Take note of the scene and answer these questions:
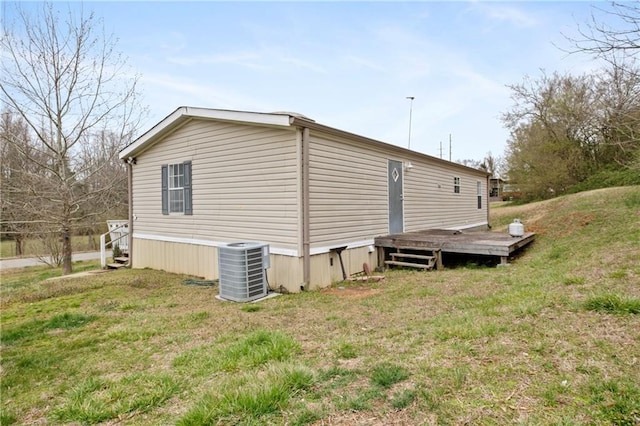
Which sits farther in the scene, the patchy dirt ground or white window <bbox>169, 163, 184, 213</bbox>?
white window <bbox>169, 163, 184, 213</bbox>

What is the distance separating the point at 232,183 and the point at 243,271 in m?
2.31

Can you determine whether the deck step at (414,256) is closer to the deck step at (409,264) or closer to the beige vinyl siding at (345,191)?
the deck step at (409,264)

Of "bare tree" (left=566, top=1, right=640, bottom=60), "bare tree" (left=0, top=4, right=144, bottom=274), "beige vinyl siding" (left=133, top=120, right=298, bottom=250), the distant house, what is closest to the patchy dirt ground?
the distant house

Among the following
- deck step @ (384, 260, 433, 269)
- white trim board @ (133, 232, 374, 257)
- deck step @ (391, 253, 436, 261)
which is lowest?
deck step @ (384, 260, 433, 269)

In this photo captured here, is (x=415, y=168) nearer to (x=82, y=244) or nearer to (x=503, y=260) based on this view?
(x=503, y=260)

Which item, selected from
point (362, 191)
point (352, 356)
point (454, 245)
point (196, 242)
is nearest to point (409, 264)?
point (454, 245)

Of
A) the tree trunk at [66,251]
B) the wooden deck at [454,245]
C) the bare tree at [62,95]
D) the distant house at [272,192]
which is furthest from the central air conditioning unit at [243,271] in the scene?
the tree trunk at [66,251]

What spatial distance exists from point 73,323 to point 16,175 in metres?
9.09

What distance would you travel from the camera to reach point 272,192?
21.5 feet

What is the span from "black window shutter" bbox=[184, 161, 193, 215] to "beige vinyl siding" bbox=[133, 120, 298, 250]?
143 mm

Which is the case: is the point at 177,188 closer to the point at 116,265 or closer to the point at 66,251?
the point at 116,265

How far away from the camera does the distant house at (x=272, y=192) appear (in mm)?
6277

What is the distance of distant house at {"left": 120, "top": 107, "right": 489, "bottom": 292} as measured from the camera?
6.28 meters

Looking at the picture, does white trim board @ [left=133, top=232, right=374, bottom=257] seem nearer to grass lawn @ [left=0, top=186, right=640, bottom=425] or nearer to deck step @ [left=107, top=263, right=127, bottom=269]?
grass lawn @ [left=0, top=186, right=640, bottom=425]
